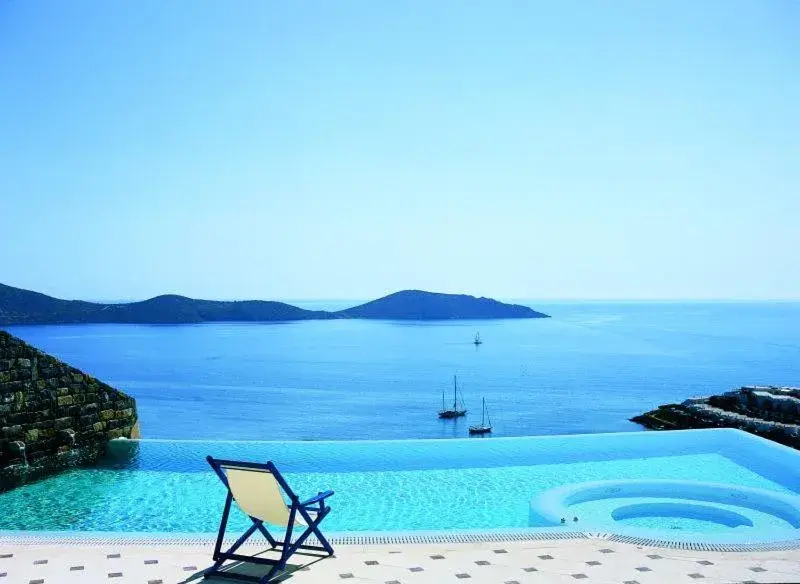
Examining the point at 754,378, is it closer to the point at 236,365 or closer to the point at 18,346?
the point at 236,365

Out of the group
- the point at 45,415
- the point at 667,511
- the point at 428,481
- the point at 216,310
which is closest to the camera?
the point at 667,511

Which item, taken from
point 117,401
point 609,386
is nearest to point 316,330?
point 609,386

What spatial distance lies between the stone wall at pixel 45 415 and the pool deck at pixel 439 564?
4615 mm

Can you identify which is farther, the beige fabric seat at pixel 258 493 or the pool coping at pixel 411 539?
the pool coping at pixel 411 539

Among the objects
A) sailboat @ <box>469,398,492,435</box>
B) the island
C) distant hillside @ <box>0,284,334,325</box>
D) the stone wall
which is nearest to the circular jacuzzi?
the stone wall

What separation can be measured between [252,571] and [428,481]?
14.9ft

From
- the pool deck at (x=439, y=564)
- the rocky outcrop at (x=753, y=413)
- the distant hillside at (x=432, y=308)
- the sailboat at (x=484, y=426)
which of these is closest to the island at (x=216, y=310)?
the distant hillside at (x=432, y=308)

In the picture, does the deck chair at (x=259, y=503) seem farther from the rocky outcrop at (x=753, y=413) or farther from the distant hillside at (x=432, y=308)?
the distant hillside at (x=432, y=308)

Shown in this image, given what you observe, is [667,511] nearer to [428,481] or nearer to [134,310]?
[428,481]

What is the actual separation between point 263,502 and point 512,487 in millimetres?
4761

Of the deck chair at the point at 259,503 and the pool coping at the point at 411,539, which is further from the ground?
the deck chair at the point at 259,503

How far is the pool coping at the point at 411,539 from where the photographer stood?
5.32 metres

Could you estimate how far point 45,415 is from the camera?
400 inches

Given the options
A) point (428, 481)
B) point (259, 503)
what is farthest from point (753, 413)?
point (259, 503)
